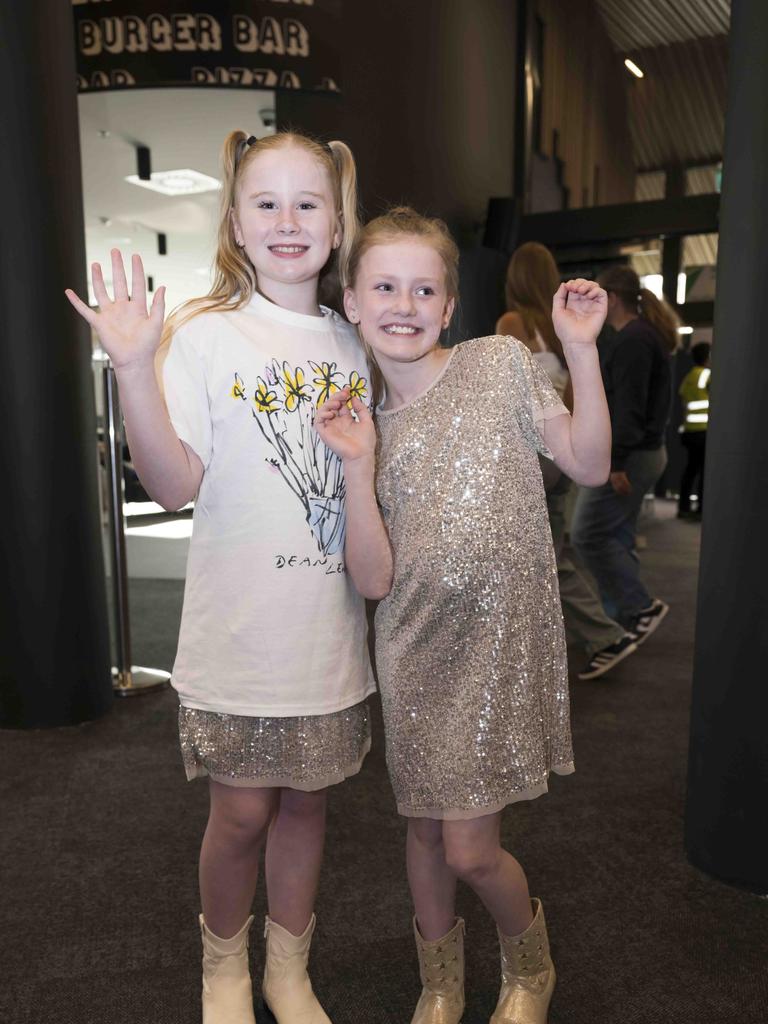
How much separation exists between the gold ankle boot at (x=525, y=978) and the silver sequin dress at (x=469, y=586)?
0.84 ft

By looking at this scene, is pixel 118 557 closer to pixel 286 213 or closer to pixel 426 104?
pixel 286 213

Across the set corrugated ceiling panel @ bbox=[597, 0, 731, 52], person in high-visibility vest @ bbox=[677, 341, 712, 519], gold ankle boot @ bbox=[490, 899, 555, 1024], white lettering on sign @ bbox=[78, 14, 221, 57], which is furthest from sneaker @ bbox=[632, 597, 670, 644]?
corrugated ceiling panel @ bbox=[597, 0, 731, 52]

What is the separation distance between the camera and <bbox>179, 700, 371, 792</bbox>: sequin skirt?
4.17 ft

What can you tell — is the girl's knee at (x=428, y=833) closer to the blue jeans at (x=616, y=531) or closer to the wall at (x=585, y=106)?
the blue jeans at (x=616, y=531)

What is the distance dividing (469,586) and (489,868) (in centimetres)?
41

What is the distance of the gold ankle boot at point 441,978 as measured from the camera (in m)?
1.36

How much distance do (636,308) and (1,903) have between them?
2.89m

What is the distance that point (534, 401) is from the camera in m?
1.26

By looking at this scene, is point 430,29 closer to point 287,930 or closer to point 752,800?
point 752,800

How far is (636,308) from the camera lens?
345 centimetres

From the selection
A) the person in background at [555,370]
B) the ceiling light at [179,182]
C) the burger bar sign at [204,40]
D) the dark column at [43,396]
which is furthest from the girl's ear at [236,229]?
the ceiling light at [179,182]

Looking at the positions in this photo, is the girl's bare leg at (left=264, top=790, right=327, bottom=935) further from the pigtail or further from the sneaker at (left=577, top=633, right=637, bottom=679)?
the sneaker at (left=577, top=633, right=637, bottom=679)

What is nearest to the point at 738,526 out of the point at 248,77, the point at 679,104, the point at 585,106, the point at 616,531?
the point at 616,531

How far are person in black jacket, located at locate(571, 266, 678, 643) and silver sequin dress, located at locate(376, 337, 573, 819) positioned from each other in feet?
7.02
